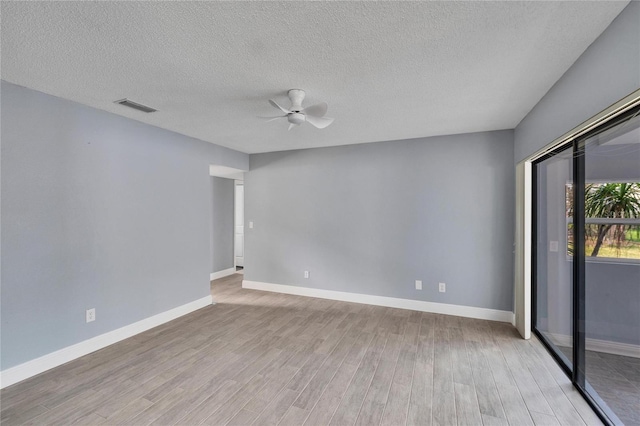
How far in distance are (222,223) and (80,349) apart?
362 cm

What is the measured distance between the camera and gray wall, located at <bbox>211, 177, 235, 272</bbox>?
595cm

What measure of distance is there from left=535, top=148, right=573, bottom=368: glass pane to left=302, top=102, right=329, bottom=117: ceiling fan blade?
6.94 ft

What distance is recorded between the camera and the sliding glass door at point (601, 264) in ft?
5.72

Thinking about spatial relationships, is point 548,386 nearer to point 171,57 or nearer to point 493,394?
point 493,394

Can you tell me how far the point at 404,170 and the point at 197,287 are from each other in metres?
3.57

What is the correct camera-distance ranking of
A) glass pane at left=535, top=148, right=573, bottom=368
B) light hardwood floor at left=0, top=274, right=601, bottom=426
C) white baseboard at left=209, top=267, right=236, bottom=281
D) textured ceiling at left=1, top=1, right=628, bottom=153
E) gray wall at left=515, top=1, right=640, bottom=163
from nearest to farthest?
gray wall at left=515, top=1, right=640, bottom=163
textured ceiling at left=1, top=1, right=628, bottom=153
light hardwood floor at left=0, top=274, right=601, bottom=426
glass pane at left=535, top=148, right=573, bottom=368
white baseboard at left=209, top=267, right=236, bottom=281

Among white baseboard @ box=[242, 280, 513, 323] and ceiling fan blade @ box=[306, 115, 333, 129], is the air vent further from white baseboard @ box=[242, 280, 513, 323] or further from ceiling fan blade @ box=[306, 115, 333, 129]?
white baseboard @ box=[242, 280, 513, 323]

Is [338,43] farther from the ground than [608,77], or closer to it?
farther from the ground

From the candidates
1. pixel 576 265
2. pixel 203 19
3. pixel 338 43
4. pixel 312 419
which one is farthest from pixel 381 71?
pixel 312 419

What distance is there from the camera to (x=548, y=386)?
2262 mm

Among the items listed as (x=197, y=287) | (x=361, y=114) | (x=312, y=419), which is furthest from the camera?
(x=197, y=287)

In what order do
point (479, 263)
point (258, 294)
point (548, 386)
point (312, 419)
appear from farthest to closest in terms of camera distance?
point (258, 294) → point (479, 263) → point (548, 386) → point (312, 419)

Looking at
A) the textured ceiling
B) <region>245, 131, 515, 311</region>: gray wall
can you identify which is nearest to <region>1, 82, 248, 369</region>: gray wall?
the textured ceiling

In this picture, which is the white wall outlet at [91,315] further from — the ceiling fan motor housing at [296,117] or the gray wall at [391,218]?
the ceiling fan motor housing at [296,117]
